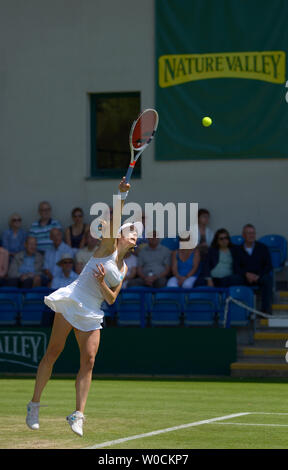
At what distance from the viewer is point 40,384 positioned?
8.40 m

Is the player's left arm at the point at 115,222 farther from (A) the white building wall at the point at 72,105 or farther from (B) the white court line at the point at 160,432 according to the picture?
(A) the white building wall at the point at 72,105

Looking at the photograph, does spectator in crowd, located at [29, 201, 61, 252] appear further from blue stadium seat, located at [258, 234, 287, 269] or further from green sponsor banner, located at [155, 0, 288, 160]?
blue stadium seat, located at [258, 234, 287, 269]

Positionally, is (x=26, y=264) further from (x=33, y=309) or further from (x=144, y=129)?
(x=144, y=129)

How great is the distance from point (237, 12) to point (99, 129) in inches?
147

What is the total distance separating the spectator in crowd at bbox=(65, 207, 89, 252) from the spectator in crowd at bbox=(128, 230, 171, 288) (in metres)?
1.47

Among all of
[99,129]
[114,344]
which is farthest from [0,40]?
[114,344]

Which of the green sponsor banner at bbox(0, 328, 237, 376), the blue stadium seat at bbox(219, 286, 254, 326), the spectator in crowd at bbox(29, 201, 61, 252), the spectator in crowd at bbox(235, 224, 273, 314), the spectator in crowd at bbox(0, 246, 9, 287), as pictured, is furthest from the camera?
the spectator in crowd at bbox(29, 201, 61, 252)

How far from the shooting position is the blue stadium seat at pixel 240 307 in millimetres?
16172

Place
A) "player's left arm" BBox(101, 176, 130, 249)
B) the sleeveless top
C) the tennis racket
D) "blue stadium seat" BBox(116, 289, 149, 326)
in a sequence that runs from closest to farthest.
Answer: "player's left arm" BBox(101, 176, 130, 249) < the tennis racket < "blue stadium seat" BBox(116, 289, 149, 326) < the sleeveless top

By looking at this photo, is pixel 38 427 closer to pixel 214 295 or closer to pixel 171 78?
pixel 214 295

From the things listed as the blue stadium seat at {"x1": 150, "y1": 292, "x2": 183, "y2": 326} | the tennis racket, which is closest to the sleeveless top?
the blue stadium seat at {"x1": 150, "y1": 292, "x2": 183, "y2": 326}

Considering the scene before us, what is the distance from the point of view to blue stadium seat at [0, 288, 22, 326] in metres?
17.2

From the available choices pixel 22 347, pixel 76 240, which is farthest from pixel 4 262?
pixel 22 347

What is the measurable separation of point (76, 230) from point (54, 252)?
0.68m
